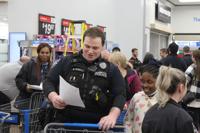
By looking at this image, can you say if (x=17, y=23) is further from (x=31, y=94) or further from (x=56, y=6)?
(x=31, y=94)

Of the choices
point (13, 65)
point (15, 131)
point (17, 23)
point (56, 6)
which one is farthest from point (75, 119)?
point (56, 6)

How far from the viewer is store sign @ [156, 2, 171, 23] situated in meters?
16.1

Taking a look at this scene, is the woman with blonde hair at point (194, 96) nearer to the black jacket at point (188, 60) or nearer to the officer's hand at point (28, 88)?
the officer's hand at point (28, 88)

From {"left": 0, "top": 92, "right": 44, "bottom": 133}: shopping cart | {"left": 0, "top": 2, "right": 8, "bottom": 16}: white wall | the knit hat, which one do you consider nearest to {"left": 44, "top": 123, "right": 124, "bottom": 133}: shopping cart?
A: {"left": 0, "top": 92, "right": 44, "bottom": 133}: shopping cart

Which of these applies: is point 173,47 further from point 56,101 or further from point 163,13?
point 163,13

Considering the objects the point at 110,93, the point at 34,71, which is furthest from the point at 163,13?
the point at 110,93

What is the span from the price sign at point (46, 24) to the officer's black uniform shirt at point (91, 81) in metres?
6.81

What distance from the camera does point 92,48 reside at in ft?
8.78

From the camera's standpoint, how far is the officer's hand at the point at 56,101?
265 cm

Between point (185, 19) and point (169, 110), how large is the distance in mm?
17346

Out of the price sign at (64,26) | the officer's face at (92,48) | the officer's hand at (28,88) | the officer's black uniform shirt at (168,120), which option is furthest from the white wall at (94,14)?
the officer's black uniform shirt at (168,120)

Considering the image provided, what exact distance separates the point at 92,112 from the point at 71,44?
5226 millimetres

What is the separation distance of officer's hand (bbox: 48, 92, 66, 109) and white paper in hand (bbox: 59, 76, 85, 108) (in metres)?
0.03

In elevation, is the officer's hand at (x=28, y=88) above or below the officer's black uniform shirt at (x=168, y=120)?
below
